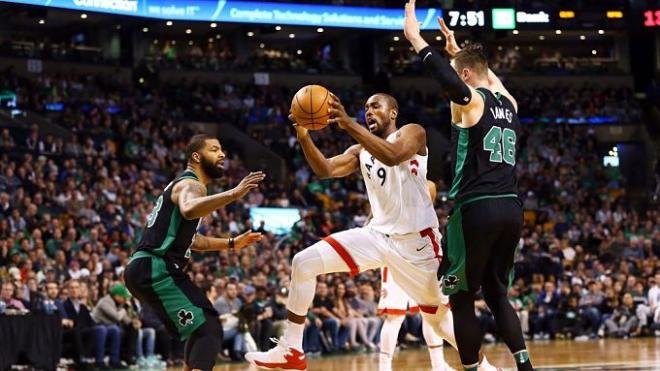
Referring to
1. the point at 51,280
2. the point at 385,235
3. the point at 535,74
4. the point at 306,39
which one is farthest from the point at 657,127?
the point at 385,235

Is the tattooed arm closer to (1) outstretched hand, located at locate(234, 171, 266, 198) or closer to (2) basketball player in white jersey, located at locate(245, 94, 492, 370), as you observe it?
(2) basketball player in white jersey, located at locate(245, 94, 492, 370)

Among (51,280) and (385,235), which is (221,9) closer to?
(51,280)

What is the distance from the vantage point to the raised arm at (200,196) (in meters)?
7.93

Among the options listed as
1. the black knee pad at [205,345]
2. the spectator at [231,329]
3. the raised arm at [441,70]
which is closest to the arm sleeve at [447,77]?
the raised arm at [441,70]

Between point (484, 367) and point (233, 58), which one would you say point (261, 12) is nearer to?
point (233, 58)

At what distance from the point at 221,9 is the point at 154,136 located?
6.70m

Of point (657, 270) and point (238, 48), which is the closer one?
point (657, 270)

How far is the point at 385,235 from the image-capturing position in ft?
30.3

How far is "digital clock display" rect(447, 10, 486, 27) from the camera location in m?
34.4

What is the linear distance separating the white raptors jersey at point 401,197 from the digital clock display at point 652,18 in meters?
30.2

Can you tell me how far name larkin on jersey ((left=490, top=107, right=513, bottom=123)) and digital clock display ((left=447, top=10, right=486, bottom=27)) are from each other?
2687 cm

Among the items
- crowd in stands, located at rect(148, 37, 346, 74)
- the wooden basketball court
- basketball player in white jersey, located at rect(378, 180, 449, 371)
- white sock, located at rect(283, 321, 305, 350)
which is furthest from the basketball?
crowd in stands, located at rect(148, 37, 346, 74)

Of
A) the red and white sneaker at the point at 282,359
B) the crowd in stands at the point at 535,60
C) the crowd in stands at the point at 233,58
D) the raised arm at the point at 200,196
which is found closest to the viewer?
the raised arm at the point at 200,196

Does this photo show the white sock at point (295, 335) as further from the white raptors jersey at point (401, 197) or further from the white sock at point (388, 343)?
the white sock at point (388, 343)
